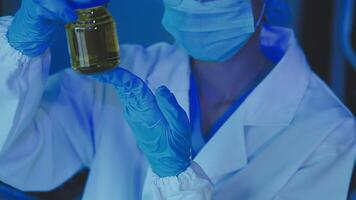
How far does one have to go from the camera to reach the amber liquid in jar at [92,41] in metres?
1.04

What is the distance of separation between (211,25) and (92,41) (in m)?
0.30

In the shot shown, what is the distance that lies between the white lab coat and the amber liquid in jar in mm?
178

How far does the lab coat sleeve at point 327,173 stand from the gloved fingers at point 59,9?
0.55 meters

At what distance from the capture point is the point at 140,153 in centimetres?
137

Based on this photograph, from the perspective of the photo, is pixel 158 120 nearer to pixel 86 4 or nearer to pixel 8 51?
pixel 86 4

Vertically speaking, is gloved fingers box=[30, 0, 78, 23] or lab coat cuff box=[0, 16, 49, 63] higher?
gloved fingers box=[30, 0, 78, 23]

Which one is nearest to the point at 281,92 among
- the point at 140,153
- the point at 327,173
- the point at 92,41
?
the point at 327,173

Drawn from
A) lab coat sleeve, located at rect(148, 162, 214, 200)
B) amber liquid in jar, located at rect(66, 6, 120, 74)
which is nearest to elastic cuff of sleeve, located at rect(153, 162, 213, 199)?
lab coat sleeve, located at rect(148, 162, 214, 200)

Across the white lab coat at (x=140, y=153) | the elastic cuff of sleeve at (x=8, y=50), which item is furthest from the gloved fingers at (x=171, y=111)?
the elastic cuff of sleeve at (x=8, y=50)

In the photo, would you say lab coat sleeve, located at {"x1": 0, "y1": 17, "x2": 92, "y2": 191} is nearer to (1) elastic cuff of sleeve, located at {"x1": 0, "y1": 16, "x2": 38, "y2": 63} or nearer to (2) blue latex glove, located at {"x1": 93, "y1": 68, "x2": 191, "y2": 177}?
(1) elastic cuff of sleeve, located at {"x1": 0, "y1": 16, "x2": 38, "y2": 63}

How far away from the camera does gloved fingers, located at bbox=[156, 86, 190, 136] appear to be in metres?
1.05

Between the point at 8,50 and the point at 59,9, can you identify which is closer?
the point at 59,9

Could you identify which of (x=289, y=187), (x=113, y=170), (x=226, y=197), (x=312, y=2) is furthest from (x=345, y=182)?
(x=312, y=2)

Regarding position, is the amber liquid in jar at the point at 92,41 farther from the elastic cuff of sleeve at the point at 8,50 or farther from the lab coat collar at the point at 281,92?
the lab coat collar at the point at 281,92
